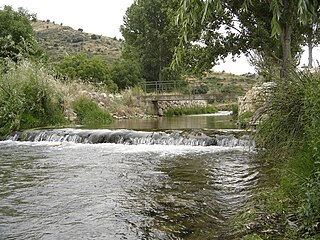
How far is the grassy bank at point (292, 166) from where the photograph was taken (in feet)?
9.73

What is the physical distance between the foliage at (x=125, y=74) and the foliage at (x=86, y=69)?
1.47m

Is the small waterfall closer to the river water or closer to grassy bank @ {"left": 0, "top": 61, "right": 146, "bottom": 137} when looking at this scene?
the river water

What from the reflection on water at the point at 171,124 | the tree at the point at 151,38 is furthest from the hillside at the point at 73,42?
the reflection on water at the point at 171,124

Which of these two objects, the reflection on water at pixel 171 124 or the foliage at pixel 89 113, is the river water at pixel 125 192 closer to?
the reflection on water at pixel 171 124

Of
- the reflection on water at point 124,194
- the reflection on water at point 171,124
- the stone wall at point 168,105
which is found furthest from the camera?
the stone wall at point 168,105

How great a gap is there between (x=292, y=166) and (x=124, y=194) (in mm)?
2217

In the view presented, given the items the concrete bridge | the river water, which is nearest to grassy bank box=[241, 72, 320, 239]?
the river water

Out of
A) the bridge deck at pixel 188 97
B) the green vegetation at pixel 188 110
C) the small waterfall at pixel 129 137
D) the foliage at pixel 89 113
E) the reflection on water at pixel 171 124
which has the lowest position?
A: the small waterfall at pixel 129 137

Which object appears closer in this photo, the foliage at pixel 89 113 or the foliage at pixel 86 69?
the foliage at pixel 89 113

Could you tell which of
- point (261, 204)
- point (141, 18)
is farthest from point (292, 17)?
point (141, 18)

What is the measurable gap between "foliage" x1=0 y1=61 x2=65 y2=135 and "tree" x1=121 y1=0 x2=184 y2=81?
16.4 metres

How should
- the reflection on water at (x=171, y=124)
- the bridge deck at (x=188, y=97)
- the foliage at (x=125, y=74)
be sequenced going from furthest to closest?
the foliage at (x=125, y=74), the bridge deck at (x=188, y=97), the reflection on water at (x=171, y=124)

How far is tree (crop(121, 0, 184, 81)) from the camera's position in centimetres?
3038

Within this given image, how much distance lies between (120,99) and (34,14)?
352 inches
